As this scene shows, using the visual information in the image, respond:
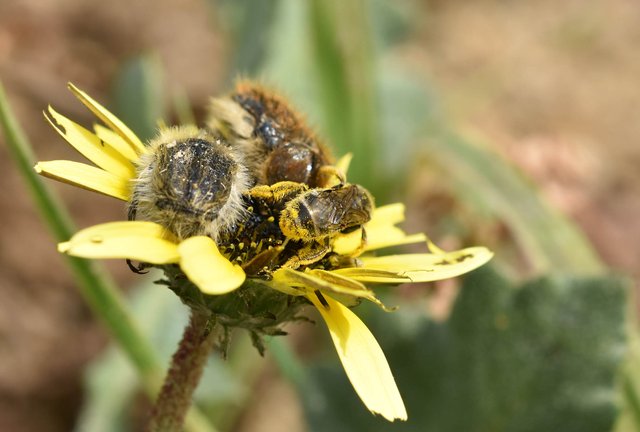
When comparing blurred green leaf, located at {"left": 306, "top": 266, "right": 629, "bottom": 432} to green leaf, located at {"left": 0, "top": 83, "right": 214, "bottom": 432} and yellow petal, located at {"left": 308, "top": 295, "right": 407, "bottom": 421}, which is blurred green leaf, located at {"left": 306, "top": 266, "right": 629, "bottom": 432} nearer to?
green leaf, located at {"left": 0, "top": 83, "right": 214, "bottom": 432}

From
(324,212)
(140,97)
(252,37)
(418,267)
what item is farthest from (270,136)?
(252,37)

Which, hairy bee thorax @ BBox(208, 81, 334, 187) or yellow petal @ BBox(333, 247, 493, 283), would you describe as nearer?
yellow petal @ BBox(333, 247, 493, 283)

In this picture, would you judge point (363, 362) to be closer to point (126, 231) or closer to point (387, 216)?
point (126, 231)

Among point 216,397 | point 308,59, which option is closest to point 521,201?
point 308,59

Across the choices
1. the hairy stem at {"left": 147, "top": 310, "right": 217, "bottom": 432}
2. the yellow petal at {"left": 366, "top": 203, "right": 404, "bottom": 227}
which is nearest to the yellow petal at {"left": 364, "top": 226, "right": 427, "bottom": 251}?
the yellow petal at {"left": 366, "top": 203, "right": 404, "bottom": 227}

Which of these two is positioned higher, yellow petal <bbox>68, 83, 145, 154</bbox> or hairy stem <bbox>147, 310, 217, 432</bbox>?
yellow petal <bbox>68, 83, 145, 154</bbox>

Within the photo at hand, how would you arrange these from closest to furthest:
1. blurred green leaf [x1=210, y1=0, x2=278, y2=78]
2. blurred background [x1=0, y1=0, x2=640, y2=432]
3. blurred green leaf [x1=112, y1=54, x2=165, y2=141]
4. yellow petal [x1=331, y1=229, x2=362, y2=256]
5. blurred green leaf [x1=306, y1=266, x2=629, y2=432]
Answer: yellow petal [x1=331, y1=229, x2=362, y2=256], blurred green leaf [x1=306, y1=266, x2=629, y2=432], blurred background [x1=0, y1=0, x2=640, y2=432], blurred green leaf [x1=112, y1=54, x2=165, y2=141], blurred green leaf [x1=210, y1=0, x2=278, y2=78]

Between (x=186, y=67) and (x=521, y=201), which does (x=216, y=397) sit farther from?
(x=186, y=67)
